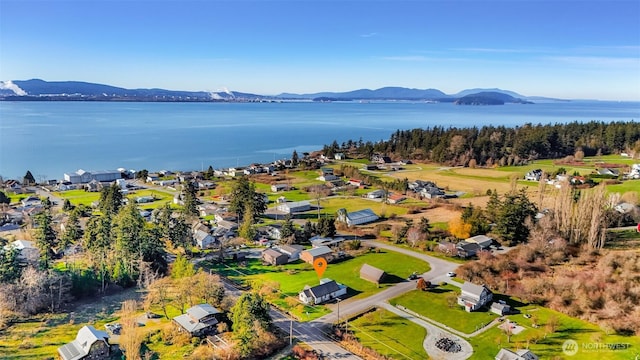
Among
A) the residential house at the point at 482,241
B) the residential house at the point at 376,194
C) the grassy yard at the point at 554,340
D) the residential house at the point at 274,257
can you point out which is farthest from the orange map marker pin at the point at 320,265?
the residential house at the point at 376,194

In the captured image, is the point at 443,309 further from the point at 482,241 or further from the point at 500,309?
the point at 482,241

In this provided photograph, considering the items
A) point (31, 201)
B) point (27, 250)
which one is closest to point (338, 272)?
point (27, 250)

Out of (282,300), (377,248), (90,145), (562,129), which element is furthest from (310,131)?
(282,300)

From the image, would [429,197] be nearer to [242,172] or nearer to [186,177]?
[242,172]

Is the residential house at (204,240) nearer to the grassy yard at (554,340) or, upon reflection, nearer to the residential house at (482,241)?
the residential house at (482,241)

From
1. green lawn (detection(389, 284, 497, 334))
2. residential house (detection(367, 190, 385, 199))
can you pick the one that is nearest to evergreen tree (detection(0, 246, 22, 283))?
green lawn (detection(389, 284, 497, 334))
